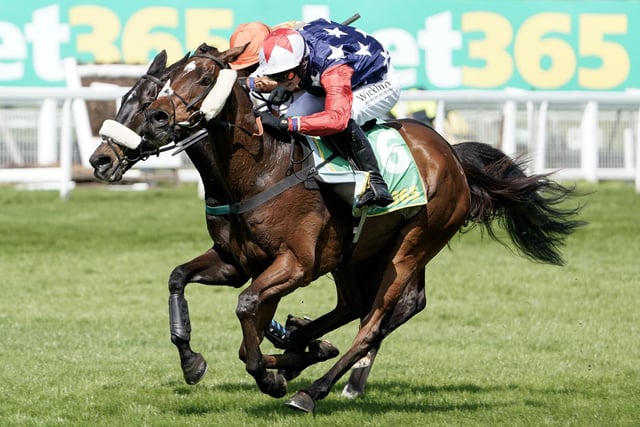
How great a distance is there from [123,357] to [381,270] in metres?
2.06

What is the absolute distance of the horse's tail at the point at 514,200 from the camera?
657 cm

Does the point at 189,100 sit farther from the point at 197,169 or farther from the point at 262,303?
the point at 262,303

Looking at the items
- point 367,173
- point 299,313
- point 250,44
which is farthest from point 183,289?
point 299,313

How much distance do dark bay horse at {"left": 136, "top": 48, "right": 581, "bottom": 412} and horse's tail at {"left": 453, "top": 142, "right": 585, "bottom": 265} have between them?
1 cm

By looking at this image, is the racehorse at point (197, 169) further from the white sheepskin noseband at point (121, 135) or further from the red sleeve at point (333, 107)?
the red sleeve at point (333, 107)

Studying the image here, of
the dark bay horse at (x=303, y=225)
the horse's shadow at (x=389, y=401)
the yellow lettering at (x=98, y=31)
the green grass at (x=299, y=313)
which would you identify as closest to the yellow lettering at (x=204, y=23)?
the yellow lettering at (x=98, y=31)

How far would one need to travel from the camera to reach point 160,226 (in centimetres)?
1319

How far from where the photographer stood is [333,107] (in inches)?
211

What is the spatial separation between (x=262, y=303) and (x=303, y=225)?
0.43 meters

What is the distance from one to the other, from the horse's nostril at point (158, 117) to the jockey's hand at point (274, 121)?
1.88 ft

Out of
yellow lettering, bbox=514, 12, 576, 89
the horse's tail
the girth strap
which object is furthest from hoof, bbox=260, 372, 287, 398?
yellow lettering, bbox=514, 12, 576, 89

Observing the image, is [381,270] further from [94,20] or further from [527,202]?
[94,20]

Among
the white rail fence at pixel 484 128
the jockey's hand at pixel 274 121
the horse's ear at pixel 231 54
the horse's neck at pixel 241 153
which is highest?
the horse's ear at pixel 231 54

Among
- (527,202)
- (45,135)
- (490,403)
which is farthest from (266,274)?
(45,135)
